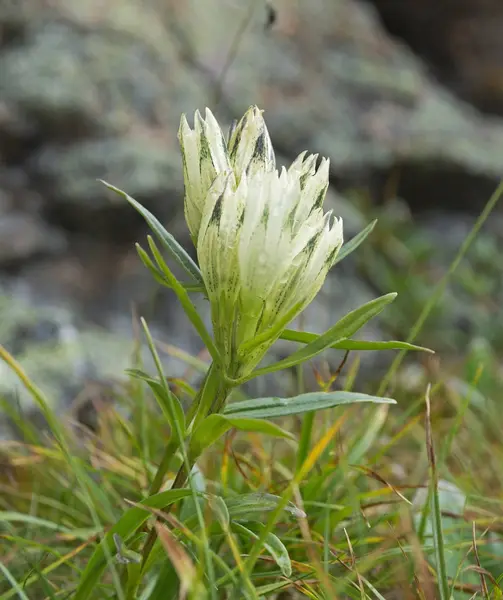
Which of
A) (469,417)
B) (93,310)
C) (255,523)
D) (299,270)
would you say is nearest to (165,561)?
(255,523)

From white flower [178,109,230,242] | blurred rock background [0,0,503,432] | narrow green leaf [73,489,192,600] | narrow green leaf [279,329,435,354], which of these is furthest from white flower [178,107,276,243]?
→ blurred rock background [0,0,503,432]

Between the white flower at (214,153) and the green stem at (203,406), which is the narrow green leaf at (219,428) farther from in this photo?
the white flower at (214,153)

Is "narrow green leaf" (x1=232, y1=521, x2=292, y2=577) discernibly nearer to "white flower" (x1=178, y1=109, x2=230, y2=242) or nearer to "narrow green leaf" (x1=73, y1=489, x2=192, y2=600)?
"narrow green leaf" (x1=73, y1=489, x2=192, y2=600)

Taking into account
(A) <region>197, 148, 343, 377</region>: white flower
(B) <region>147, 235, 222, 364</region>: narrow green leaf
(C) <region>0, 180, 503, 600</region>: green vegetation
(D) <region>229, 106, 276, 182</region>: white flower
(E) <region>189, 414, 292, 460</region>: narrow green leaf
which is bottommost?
(C) <region>0, 180, 503, 600</region>: green vegetation

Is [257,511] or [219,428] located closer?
[219,428]

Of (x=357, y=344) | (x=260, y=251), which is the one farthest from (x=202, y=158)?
(x=357, y=344)

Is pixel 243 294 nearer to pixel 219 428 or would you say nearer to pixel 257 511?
pixel 219 428

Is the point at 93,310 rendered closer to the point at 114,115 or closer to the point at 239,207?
the point at 114,115
